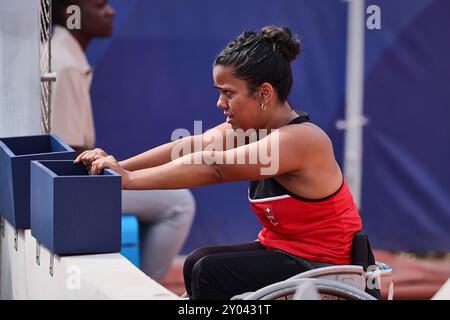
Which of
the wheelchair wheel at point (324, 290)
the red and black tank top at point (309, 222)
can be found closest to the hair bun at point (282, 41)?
the red and black tank top at point (309, 222)

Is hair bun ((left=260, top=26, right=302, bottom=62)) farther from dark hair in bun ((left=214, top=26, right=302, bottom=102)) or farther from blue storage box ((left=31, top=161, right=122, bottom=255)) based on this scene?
blue storage box ((left=31, top=161, right=122, bottom=255))

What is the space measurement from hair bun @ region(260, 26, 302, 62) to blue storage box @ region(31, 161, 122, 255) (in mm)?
917

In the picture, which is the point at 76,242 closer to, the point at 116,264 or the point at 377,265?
the point at 116,264

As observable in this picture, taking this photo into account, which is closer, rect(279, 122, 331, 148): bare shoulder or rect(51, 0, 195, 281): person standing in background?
rect(279, 122, 331, 148): bare shoulder

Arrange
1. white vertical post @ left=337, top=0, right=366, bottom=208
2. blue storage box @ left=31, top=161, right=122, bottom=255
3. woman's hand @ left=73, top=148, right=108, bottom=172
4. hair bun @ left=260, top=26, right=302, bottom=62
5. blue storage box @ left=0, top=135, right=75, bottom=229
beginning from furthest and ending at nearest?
1. white vertical post @ left=337, top=0, right=366, bottom=208
2. blue storage box @ left=0, top=135, right=75, bottom=229
3. hair bun @ left=260, top=26, right=302, bottom=62
4. woman's hand @ left=73, top=148, right=108, bottom=172
5. blue storage box @ left=31, top=161, right=122, bottom=255

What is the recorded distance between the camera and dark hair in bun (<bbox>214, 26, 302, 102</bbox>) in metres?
4.06

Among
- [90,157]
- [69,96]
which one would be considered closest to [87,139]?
[69,96]

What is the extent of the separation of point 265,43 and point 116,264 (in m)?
1.18

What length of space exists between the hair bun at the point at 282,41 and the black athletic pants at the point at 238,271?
32.3 inches

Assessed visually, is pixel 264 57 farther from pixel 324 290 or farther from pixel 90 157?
pixel 324 290

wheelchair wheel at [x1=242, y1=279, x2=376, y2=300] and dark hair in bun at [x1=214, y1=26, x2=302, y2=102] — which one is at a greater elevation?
dark hair in bun at [x1=214, y1=26, x2=302, y2=102]

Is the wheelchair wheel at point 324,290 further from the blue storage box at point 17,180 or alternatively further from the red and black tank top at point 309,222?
the blue storage box at point 17,180

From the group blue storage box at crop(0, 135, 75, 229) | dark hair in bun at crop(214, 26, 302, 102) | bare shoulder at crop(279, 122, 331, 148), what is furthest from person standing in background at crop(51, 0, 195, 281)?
bare shoulder at crop(279, 122, 331, 148)
